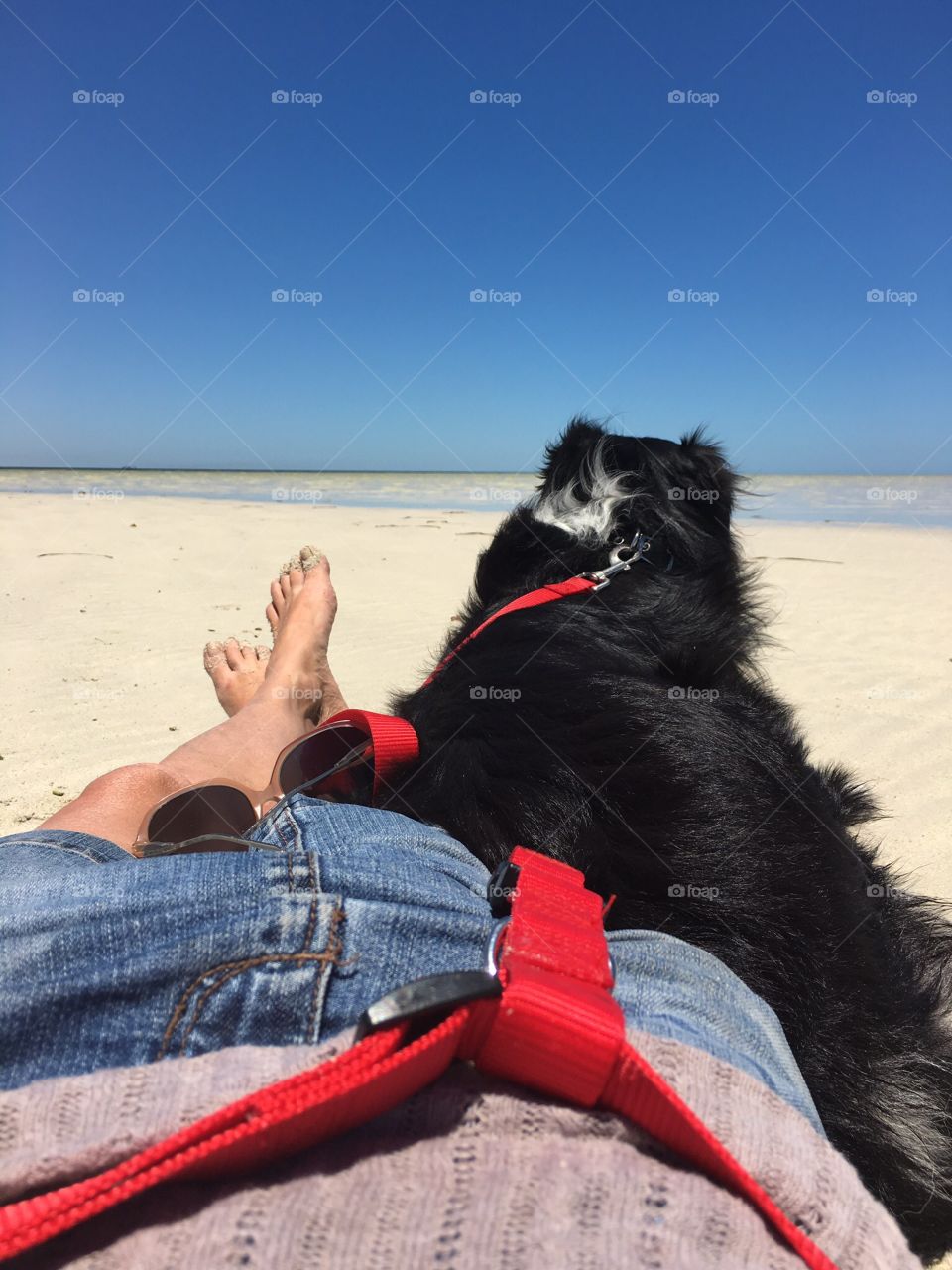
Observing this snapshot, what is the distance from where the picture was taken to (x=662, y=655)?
1.72 m

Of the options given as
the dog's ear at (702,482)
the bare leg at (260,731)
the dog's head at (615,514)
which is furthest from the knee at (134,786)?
the dog's ear at (702,482)

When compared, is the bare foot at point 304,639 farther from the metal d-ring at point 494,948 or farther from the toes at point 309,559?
the metal d-ring at point 494,948

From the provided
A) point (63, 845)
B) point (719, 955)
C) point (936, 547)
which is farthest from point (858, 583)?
point (63, 845)

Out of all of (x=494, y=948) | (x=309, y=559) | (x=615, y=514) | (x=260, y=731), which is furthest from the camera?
(x=309, y=559)

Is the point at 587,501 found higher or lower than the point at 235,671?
higher

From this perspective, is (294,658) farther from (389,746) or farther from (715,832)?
(715,832)

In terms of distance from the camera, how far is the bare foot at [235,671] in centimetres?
298

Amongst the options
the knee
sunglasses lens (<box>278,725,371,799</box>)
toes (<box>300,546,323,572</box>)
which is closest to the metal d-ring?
sunglasses lens (<box>278,725,371,799</box>)

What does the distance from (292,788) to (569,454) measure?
1344 millimetres

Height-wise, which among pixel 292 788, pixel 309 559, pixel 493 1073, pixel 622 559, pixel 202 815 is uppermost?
pixel 622 559

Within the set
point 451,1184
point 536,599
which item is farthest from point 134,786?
point 451,1184

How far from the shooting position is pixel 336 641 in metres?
4.54

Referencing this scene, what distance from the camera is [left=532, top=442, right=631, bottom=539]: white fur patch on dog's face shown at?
2188mm

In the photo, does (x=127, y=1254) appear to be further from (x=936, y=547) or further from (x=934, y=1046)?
(x=936, y=547)
